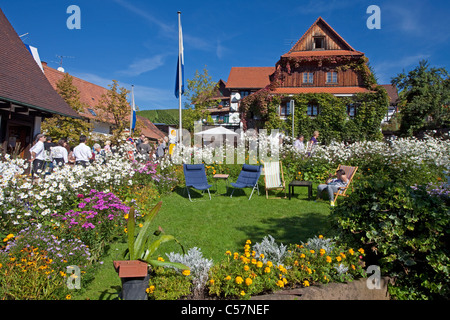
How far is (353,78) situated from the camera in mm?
22375

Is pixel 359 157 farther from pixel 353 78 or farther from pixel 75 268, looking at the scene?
pixel 353 78

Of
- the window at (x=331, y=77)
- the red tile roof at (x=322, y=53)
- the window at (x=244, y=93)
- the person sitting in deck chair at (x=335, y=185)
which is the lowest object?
the person sitting in deck chair at (x=335, y=185)

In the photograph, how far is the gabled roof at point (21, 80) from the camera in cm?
1041

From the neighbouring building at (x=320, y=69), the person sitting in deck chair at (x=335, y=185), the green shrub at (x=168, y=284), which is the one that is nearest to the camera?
the green shrub at (x=168, y=284)

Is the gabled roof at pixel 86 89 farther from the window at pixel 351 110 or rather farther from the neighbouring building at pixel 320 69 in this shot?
the window at pixel 351 110

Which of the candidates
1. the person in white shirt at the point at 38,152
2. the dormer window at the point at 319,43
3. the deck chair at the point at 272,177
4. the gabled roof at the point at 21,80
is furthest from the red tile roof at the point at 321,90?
the person in white shirt at the point at 38,152

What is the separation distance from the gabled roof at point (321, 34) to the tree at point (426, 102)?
7.86 meters

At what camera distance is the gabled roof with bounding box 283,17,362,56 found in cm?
2298

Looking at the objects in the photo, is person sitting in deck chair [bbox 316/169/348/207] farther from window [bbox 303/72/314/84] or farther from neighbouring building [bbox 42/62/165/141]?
neighbouring building [bbox 42/62/165/141]

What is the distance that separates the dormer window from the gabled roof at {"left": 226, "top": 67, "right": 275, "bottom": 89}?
1061 centimetres

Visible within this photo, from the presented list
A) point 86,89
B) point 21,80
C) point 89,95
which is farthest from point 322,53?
point 86,89

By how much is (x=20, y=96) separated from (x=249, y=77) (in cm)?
2787
